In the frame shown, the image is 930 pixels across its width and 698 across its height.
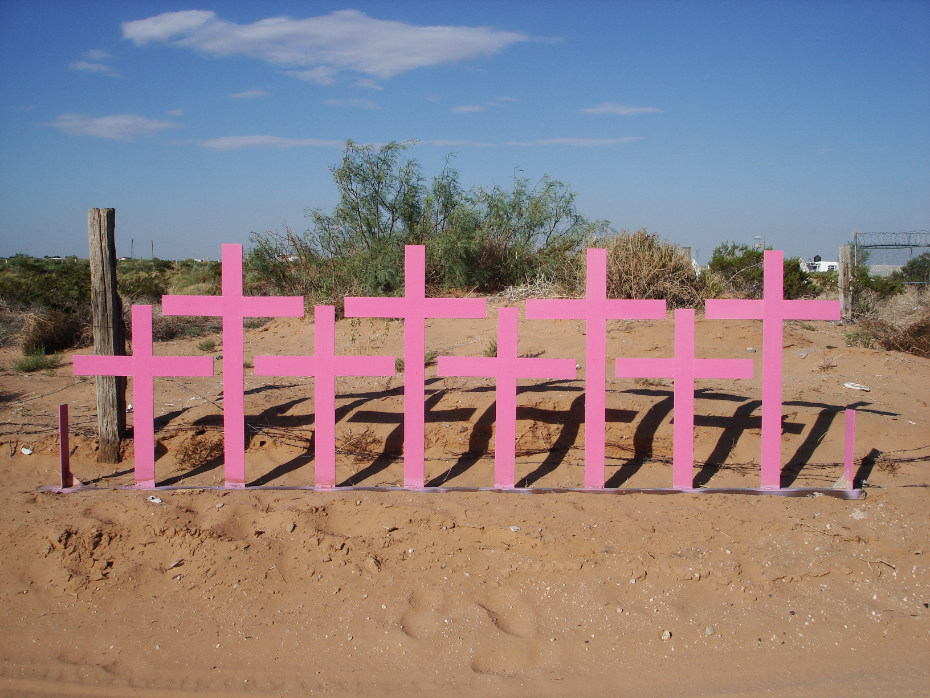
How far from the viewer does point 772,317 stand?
4.29 m

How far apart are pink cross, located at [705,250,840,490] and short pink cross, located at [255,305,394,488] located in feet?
7.46

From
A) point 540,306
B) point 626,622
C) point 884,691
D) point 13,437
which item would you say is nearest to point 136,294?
point 13,437

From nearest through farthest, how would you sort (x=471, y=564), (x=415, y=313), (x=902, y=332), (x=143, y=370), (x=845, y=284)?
(x=471, y=564) → (x=415, y=313) → (x=143, y=370) → (x=902, y=332) → (x=845, y=284)

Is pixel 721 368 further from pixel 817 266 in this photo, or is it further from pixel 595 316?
pixel 817 266

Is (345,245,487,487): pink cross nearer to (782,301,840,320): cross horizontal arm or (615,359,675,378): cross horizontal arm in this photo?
(615,359,675,378): cross horizontal arm

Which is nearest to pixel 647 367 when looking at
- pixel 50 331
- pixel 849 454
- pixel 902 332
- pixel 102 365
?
pixel 849 454

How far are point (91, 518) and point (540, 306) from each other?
3.07 meters

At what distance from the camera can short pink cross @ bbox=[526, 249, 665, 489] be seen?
421cm

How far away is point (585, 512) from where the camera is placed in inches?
162

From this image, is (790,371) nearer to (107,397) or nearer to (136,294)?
(107,397)

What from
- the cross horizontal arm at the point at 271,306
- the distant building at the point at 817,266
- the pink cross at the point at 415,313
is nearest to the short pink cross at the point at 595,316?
the pink cross at the point at 415,313

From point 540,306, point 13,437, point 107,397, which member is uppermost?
point 540,306

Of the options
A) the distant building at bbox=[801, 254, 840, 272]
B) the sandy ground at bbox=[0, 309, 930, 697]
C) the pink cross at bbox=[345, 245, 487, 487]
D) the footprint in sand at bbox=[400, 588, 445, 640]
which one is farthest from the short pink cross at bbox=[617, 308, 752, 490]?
the distant building at bbox=[801, 254, 840, 272]

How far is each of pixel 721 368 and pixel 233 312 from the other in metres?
3.20
